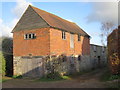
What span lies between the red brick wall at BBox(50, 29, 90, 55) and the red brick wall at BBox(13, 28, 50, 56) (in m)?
0.77

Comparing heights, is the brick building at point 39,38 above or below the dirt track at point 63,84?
above

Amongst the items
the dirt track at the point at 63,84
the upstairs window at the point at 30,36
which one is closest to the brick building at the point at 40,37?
the upstairs window at the point at 30,36

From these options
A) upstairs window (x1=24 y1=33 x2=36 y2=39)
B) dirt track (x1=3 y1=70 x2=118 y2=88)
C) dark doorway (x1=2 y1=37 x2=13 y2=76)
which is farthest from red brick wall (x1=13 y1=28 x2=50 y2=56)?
dirt track (x1=3 y1=70 x2=118 y2=88)

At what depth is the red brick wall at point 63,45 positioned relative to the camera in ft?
58.5

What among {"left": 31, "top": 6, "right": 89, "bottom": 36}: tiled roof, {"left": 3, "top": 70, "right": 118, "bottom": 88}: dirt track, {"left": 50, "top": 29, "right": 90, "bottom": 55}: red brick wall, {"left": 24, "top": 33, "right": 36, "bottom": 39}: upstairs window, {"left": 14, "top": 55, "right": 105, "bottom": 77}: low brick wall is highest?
{"left": 31, "top": 6, "right": 89, "bottom": 36}: tiled roof

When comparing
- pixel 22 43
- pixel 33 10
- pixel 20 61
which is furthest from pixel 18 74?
pixel 33 10

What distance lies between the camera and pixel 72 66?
20.9 metres

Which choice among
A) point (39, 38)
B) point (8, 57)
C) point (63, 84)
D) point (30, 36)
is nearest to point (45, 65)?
point (39, 38)

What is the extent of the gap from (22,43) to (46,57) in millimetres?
4992

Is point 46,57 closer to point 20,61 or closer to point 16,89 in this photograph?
point 20,61

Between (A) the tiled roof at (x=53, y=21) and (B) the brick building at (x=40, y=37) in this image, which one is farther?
(A) the tiled roof at (x=53, y=21)

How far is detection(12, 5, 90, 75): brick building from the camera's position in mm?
17750

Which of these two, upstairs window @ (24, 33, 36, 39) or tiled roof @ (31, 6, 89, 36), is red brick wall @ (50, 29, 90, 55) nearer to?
tiled roof @ (31, 6, 89, 36)

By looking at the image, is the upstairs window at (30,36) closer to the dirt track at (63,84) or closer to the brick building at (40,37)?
the brick building at (40,37)
